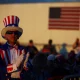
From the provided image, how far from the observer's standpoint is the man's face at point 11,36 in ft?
15.7

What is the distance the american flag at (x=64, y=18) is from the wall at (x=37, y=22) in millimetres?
161

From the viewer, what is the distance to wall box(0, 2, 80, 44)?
59.0ft

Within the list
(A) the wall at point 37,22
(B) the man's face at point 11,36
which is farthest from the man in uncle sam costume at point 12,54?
(A) the wall at point 37,22

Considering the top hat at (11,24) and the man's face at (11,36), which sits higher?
the top hat at (11,24)

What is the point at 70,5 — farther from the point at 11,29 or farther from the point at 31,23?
the point at 11,29

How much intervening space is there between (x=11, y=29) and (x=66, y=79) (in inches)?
42.6

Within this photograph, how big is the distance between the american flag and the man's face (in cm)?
1314

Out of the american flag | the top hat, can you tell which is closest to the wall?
the american flag

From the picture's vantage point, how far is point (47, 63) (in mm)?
8312

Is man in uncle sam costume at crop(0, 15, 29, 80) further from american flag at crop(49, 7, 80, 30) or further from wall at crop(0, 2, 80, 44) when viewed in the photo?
american flag at crop(49, 7, 80, 30)

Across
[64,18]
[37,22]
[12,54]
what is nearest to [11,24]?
[12,54]

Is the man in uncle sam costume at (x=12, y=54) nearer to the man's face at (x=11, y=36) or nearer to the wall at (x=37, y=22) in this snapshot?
the man's face at (x=11, y=36)

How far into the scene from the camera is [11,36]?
4789 mm

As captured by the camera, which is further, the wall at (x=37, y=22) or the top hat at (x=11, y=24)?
the wall at (x=37, y=22)
